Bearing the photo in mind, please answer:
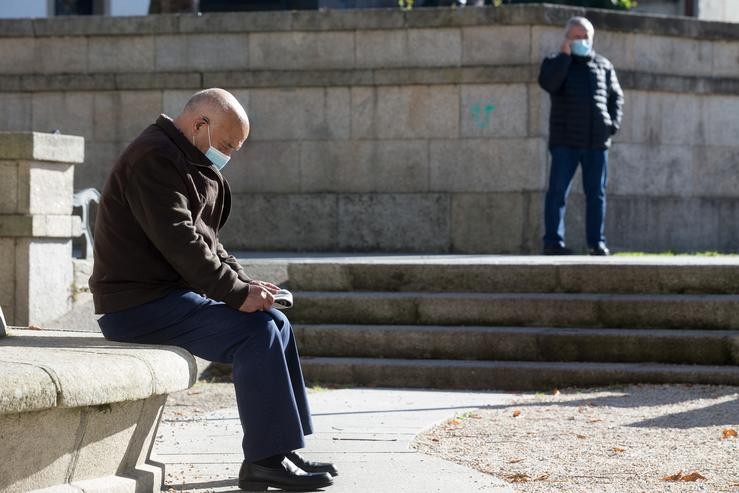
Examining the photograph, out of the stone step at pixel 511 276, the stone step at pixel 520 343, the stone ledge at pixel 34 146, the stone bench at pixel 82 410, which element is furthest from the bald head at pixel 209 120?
the stone step at pixel 511 276

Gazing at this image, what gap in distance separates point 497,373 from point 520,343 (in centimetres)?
36

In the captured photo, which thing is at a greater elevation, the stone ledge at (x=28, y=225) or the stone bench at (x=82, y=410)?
the stone ledge at (x=28, y=225)

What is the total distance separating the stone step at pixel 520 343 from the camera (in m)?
8.79

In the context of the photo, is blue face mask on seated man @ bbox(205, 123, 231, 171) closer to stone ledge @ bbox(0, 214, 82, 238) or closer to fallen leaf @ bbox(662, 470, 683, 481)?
fallen leaf @ bbox(662, 470, 683, 481)

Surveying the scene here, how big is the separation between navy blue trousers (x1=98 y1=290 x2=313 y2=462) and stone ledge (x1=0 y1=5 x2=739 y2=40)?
8.90 meters

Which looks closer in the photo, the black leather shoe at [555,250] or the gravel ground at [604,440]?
the gravel ground at [604,440]

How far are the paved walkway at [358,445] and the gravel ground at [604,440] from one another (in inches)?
6.7

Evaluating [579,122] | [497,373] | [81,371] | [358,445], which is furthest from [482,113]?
[81,371]

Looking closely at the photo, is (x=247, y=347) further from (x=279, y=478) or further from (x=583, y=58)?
(x=583, y=58)

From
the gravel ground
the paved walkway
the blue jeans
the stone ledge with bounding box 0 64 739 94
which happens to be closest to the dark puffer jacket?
the blue jeans

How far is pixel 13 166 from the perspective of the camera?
333 inches

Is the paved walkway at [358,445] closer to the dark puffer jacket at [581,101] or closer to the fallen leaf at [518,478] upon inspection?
the fallen leaf at [518,478]

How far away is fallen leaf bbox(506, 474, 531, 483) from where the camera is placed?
17.9 feet

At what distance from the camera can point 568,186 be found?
12.4 meters
